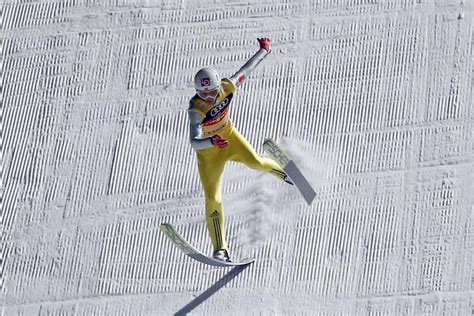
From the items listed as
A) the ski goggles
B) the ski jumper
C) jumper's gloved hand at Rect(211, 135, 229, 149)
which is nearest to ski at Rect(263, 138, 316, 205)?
the ski jumper

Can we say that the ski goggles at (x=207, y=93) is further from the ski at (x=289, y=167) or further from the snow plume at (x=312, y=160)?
the snow plume at (x=312, y=160)

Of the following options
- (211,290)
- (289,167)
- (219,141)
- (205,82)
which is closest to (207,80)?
(205,82)

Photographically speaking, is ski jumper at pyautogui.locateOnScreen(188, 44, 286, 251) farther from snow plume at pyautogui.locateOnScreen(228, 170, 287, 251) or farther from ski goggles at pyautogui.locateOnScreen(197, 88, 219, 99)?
snow plume at pyautogui.locateOnScreen(228, 170, 287, 251)

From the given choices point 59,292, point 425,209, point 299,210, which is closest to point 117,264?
point 59,292

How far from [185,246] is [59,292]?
1017 millimetres

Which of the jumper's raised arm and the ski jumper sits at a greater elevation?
the jumper's raised arm

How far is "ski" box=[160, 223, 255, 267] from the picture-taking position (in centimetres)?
1034

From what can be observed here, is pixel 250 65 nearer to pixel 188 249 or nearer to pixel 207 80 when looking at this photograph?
pixel 207 80

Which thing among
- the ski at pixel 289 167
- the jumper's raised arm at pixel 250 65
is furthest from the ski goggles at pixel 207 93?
the ski at pixel 289 167

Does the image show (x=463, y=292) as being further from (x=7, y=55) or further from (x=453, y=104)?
(x=7, y=55)

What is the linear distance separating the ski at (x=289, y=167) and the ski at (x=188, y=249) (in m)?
0.62

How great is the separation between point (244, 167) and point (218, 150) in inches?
35.5

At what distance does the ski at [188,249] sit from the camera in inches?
407

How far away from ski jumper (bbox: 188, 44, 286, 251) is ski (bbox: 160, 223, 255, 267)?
13 cm
